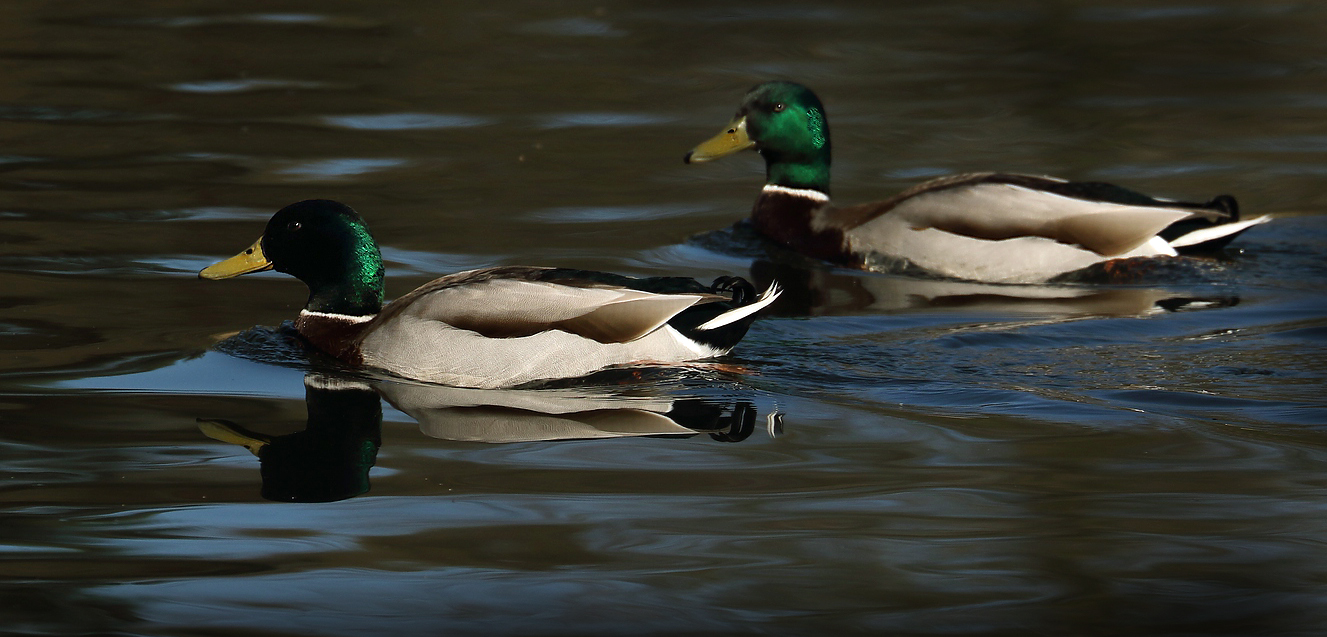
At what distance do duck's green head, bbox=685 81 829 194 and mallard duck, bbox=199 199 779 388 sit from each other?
3453 millimetres

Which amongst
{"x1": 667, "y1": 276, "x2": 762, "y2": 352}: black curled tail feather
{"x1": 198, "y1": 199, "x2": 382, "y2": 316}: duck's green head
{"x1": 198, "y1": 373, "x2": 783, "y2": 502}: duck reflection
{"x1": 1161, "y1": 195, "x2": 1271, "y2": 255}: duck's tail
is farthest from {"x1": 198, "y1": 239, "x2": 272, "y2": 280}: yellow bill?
{"x1": 1161, "y1": 195, "x2": 1271, "y2": 255}: duck's tail

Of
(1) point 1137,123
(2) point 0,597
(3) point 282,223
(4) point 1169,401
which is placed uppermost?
(1) point 1137,123

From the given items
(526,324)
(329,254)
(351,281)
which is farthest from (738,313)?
(329,254)

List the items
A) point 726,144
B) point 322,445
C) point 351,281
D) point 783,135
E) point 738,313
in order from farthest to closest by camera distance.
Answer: point 783,135 < point 726,144 < point 351,281 < point 738,313 < point 322,445

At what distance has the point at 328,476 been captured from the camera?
568cm

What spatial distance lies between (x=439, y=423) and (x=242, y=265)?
5.46 feet

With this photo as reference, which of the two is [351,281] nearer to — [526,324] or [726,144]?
[526,324]

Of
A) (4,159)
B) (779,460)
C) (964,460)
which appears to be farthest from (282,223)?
(4,159)

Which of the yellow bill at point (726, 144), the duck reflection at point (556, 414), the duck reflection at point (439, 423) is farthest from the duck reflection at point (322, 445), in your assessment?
the yellow bill at point (726, 144)

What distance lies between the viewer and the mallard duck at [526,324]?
22.4ft

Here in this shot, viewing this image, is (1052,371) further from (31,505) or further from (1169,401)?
(31,505)

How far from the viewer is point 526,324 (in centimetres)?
682

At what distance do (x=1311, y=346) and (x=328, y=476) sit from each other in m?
4.16

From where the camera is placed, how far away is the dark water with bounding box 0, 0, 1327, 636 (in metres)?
4.64
